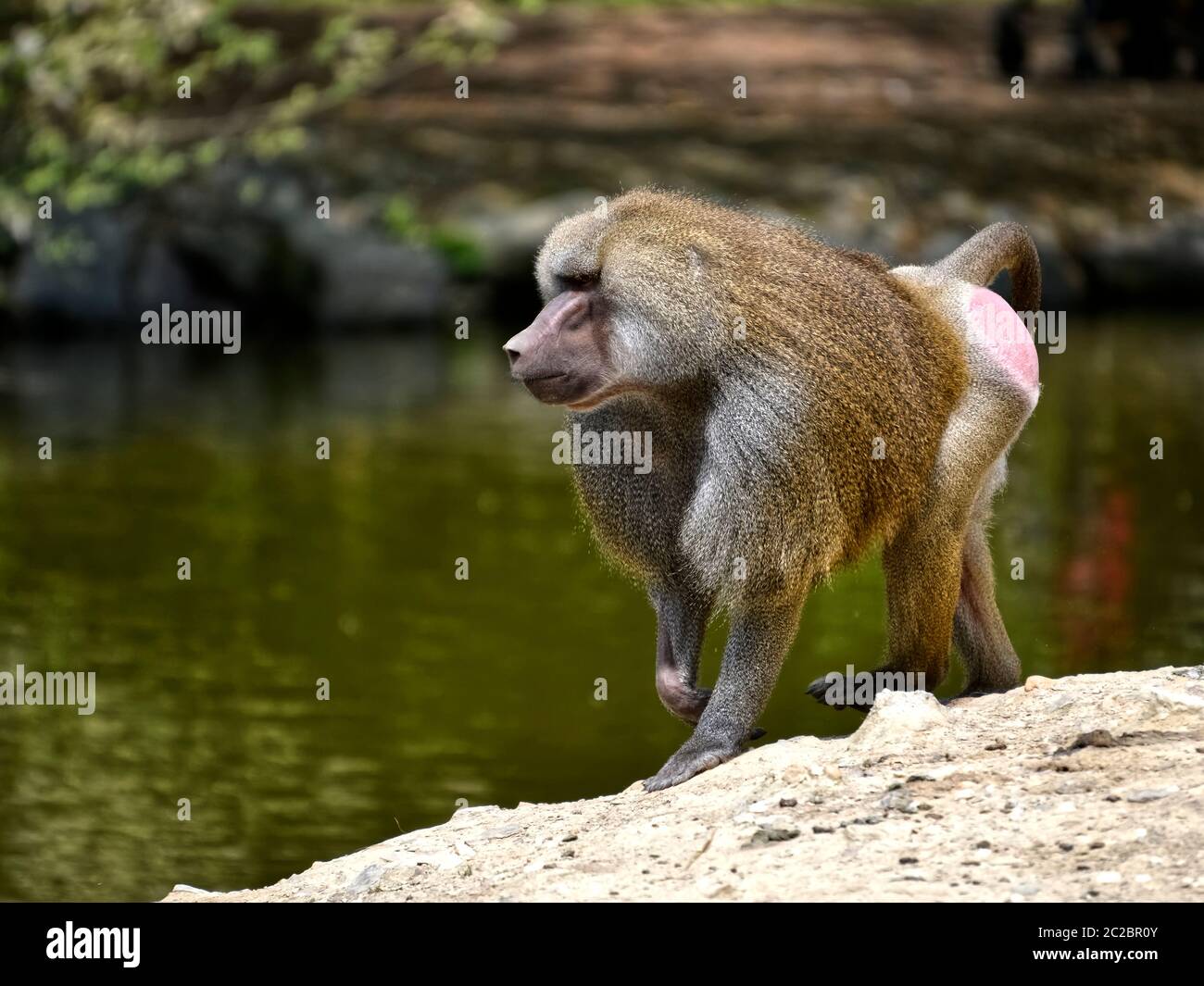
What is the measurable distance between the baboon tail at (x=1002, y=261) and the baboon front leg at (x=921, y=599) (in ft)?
3.56

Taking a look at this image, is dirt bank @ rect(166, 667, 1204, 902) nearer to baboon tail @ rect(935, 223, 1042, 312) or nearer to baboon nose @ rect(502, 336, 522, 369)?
baboon nose @ rect(502, 336, 522, 369)

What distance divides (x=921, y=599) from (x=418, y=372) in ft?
45.5

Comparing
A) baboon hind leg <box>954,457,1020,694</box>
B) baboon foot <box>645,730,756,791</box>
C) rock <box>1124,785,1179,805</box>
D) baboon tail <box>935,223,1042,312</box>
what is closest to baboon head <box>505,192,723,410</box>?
baboon foot <box>645,730,756,791</box>

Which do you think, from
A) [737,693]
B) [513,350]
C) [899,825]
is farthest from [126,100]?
[899,825]

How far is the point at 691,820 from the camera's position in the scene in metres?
5.72

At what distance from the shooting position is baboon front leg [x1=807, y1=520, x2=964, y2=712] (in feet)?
21.8

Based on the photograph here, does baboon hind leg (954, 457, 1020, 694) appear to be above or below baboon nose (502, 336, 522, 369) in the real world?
below

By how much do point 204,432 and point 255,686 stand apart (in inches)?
283

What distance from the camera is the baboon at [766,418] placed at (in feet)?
19.9

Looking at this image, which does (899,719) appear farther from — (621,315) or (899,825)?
(621,315)

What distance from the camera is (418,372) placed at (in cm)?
2009

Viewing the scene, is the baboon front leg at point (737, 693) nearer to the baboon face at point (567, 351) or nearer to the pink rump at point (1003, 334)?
the baboon face at point (567, 351)

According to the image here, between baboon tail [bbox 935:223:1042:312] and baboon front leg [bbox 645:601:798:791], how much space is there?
1.65 metres

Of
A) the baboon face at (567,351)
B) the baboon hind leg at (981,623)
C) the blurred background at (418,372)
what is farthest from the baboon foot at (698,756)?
the blurred background at (418,372)
